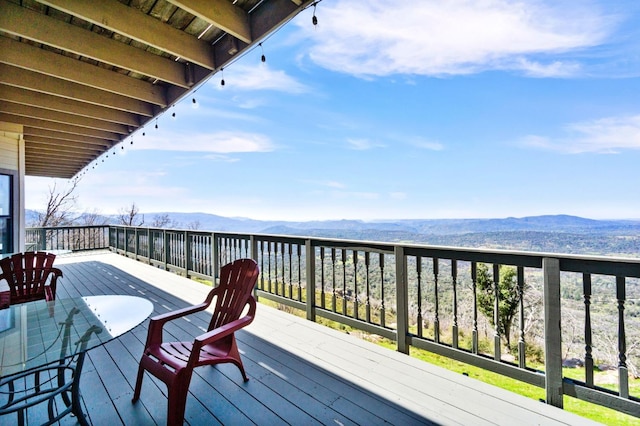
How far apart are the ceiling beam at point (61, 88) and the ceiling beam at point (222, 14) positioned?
9.24ft

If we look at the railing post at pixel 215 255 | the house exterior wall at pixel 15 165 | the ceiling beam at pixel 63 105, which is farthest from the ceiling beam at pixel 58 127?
the railing post at pixel 215 255

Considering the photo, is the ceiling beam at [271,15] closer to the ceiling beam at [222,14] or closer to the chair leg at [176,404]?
the ceiling beam at [222,14]

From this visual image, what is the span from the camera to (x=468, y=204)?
31.8 metres

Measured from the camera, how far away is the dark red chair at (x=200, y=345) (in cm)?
172

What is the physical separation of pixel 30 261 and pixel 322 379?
3.71 metres

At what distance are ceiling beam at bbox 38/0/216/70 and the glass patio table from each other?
241 centimetres

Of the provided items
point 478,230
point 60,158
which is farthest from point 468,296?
point 478,230

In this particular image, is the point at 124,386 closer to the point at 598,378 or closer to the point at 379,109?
the point at 598,378

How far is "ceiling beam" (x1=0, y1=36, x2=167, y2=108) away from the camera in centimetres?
324

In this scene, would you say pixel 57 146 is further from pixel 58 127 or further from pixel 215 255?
pixel 215 255

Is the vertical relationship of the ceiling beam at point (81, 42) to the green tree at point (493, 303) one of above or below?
above

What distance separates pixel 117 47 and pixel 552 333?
485cm

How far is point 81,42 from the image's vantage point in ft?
10.2

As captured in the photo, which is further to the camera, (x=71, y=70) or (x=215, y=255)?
(x=215, y=255)
